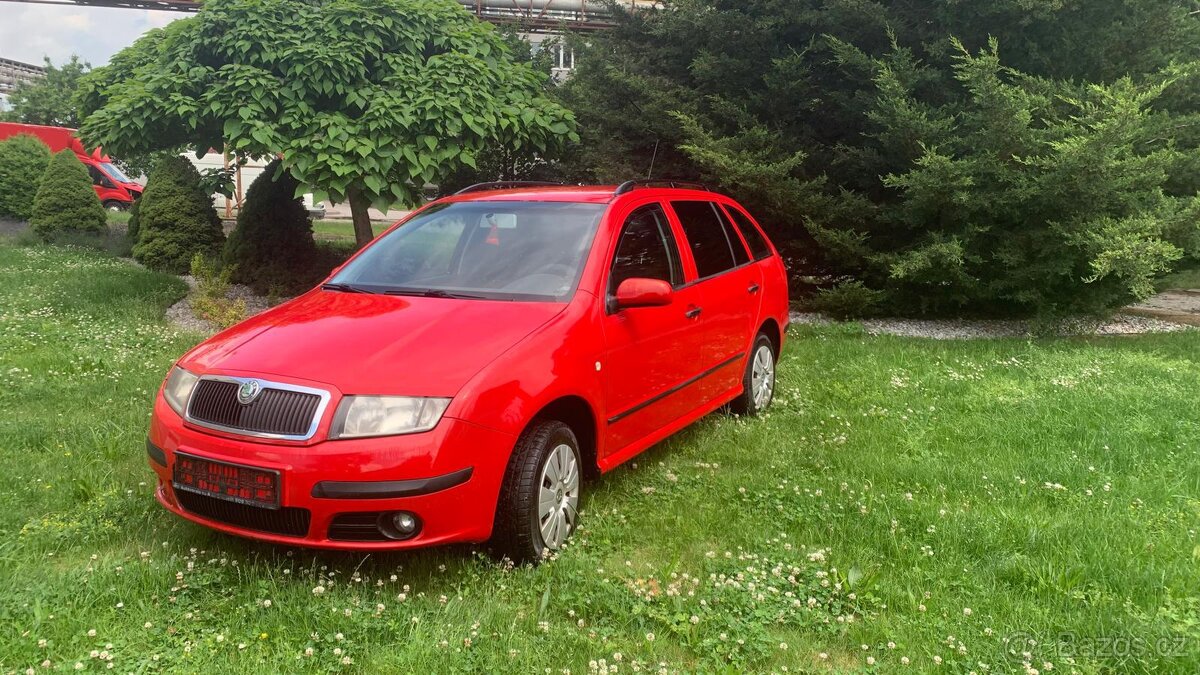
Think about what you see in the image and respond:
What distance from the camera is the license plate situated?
2865 mm

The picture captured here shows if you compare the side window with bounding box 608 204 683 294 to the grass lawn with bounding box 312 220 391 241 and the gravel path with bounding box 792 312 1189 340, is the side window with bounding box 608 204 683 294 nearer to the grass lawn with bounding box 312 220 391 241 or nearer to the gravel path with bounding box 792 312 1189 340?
the gravel path with bounding box 792 312 1189 340

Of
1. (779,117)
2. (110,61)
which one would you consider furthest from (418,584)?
(110,61)

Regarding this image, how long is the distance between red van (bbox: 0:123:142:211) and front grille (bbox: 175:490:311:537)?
25.1 m

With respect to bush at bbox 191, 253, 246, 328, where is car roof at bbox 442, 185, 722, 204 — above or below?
above

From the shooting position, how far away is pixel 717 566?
3.35 metres

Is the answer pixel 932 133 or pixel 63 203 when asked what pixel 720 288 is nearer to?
pixel 932 133

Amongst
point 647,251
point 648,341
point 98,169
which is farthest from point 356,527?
point 98,169

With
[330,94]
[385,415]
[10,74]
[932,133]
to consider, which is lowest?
[385,415]

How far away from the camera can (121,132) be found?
7.96 m

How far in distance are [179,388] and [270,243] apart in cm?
738

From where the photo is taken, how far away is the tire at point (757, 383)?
5521 millimetres

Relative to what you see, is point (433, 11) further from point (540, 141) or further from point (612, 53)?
point (612, 53)

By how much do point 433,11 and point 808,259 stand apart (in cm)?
523

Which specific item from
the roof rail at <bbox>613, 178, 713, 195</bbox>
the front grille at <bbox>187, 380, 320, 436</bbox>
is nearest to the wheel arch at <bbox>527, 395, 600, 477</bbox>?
the front grille at <bbox>187, 380, 320, 436</bbox>
